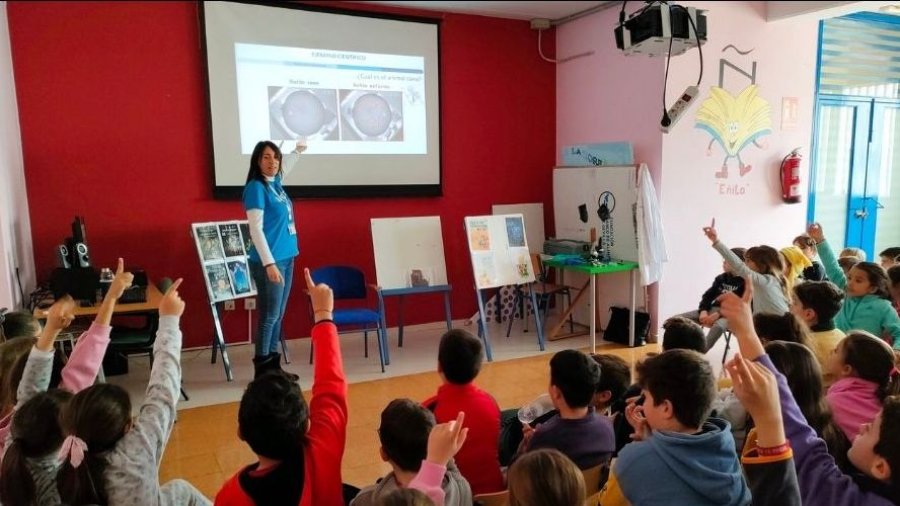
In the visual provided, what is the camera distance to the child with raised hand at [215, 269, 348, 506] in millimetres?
1386

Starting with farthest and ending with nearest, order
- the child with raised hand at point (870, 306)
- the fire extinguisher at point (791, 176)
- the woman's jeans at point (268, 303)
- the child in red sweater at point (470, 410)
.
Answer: the fire extinguisher at point (791, 176) < the woman's jeans at point (268, 303) < the child with raised hand at point (870, 306) < the child in red sweater at point (470, 410)

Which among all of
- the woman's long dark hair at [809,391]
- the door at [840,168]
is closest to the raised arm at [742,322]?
the woman's long dark hair at [809,391]

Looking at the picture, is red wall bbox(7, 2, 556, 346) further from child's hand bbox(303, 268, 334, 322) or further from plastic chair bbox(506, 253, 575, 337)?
child's hand bbox(303, 268, 334, 322)

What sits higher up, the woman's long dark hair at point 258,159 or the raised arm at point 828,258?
the woman's long dark hair at point 258,159


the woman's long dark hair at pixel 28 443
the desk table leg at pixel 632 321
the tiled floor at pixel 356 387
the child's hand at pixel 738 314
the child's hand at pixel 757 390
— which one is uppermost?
the child's hand at pixel 738 314

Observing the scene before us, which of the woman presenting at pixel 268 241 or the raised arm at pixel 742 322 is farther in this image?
the woman presenting at pixel 268 241

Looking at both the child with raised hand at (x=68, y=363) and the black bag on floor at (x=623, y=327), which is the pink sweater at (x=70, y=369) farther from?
the black bag on floor at (x=623, y=327)

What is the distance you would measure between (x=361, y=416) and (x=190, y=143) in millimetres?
2502

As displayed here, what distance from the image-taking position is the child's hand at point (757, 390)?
44.4 inches

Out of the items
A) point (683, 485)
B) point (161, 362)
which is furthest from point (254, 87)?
point (683, 485)

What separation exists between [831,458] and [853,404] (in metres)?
0.62

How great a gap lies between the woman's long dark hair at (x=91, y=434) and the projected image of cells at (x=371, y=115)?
3.85m

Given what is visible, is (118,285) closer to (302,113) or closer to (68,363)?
(68,363)

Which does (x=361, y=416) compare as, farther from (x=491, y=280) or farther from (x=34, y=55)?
(x=34, y=55)
